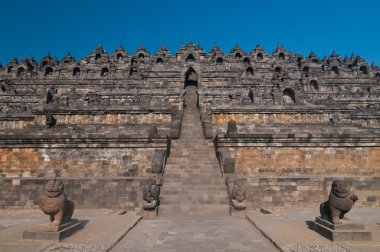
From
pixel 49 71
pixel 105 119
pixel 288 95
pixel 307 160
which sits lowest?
pixel 307 160

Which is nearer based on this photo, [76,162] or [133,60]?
[76,162]

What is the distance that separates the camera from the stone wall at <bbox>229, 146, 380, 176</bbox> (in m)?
14.3

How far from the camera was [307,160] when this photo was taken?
1440 cm

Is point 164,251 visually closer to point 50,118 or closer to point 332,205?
point 332,205

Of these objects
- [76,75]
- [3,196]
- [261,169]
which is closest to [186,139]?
[261,169]

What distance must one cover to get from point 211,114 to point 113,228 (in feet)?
47.6

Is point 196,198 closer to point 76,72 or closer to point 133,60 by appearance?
point 76,72

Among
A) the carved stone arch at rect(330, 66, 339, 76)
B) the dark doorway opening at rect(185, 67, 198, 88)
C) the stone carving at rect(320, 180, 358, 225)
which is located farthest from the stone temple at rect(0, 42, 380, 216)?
the carved stone arch at rect(330, 66, 339, 76)

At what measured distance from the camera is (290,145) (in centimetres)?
1447

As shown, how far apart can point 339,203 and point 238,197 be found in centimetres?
414

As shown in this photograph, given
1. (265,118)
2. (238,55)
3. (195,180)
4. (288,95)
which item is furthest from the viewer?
(238,55)

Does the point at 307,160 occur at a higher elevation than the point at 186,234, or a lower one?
higher

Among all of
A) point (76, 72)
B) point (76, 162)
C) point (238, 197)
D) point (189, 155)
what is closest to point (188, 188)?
point (238, 197)

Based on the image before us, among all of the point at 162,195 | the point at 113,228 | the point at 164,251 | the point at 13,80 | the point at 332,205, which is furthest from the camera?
the point at 13,80
